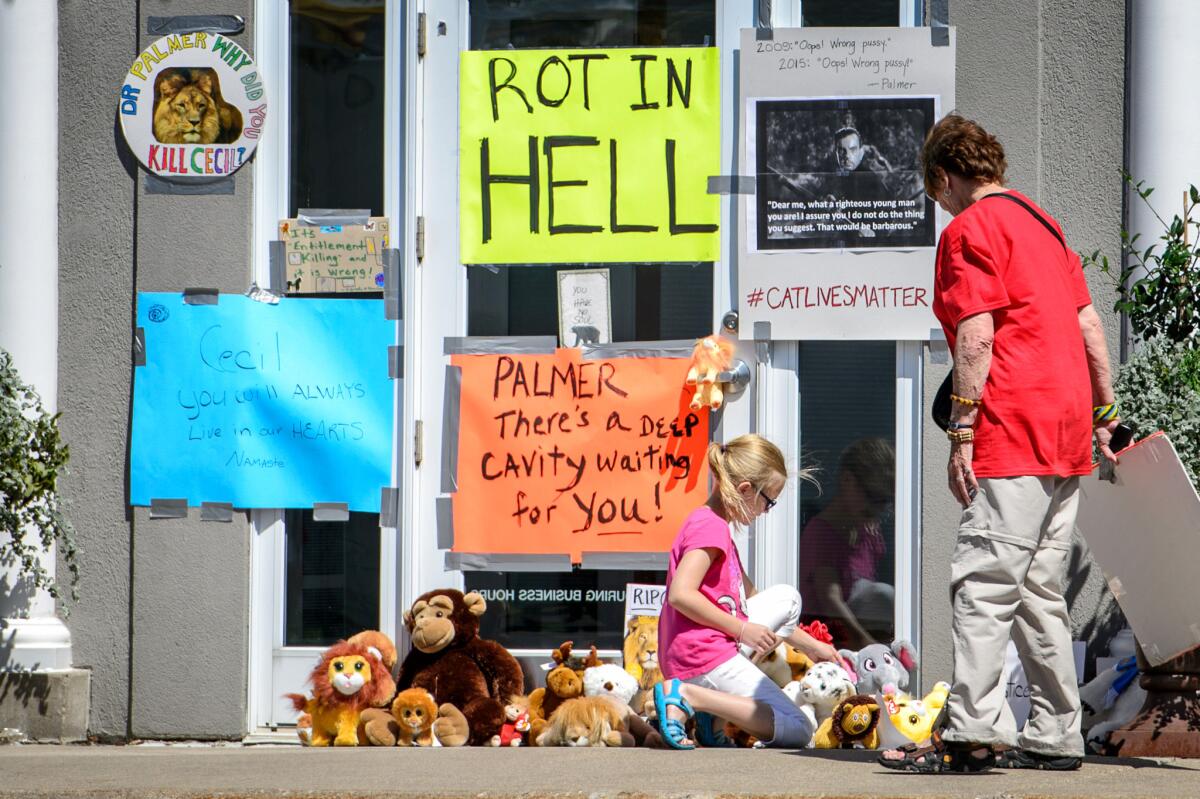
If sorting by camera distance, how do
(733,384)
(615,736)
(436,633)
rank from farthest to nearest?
1. (733,384)
2. (436,633)
3. (615,736)

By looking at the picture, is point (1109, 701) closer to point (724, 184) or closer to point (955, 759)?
point (955, 759)

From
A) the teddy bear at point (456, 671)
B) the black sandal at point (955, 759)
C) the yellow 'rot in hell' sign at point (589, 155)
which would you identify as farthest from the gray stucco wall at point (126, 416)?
the black sandal at point (955, 759)

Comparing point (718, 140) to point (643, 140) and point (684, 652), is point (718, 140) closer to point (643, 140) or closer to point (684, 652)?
point (643, 140)

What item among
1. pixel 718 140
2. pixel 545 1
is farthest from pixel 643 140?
pixel 545 1

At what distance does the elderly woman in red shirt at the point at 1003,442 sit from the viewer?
384cm

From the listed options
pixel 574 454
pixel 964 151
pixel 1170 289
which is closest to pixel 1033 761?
pixel 964 151

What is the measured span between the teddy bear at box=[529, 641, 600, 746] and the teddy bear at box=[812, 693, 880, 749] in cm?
88

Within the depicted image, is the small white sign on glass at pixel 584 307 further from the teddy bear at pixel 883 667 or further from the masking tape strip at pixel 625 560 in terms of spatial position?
the teddy bear at pixel 883 667

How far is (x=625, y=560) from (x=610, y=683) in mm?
648

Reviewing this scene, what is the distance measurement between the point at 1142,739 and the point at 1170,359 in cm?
126

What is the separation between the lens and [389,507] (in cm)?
593

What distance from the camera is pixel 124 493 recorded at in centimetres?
596

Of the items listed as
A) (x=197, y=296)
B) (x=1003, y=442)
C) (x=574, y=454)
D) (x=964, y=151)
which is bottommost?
(x=574, y=454)

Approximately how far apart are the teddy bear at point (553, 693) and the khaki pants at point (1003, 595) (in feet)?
5.76
